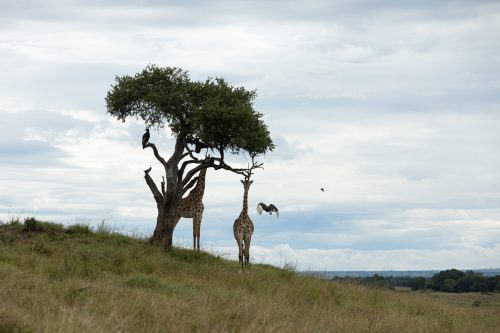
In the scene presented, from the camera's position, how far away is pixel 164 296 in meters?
16.4

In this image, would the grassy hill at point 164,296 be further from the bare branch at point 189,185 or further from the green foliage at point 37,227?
the bare branch at point 189,185

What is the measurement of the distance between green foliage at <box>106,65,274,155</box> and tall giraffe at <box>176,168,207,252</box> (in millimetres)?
1677

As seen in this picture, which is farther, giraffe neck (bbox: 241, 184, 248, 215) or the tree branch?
the tree branch

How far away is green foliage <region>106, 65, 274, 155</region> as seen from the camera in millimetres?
27281

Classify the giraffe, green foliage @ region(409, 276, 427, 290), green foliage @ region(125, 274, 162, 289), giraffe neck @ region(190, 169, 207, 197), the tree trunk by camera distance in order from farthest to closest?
green foliage @ region(409, 276, 427, 290) → giraffe neck @ region(190, 169, 207, 197) → the tree trunk → the giraffe → green foliage @ region(125, 274, 162, 289)

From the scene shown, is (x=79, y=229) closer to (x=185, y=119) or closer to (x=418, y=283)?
(x=185, y=119)

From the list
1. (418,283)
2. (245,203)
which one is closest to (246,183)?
(245,203)

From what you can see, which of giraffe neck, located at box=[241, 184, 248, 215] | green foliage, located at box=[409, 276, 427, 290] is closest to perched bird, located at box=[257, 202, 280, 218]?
giraffe neck, located at box=[241, 184, 248, 215]

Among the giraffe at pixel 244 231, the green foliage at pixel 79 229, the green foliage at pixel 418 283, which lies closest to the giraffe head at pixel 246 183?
the giraffe at pixel 244 231

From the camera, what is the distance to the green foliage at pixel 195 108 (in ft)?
89.5

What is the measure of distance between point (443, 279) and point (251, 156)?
34.7 metres

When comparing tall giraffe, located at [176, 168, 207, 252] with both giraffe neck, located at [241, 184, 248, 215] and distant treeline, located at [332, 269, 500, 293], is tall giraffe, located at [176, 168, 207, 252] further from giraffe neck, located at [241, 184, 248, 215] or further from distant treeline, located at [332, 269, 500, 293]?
distant treeline, located at [332, 269, 500, 293]

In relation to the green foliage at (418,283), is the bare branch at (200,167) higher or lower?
higher

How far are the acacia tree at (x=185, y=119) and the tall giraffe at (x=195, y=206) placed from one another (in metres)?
0.47
